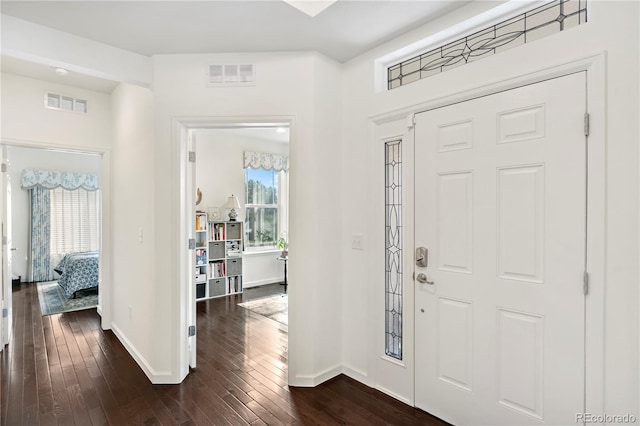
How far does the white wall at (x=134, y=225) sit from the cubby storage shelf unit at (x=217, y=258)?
59.6 inches

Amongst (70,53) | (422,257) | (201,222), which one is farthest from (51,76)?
(422,257)

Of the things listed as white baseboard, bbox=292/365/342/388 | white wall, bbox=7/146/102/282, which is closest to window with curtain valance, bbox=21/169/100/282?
white wall, bbox=7/146/102/282

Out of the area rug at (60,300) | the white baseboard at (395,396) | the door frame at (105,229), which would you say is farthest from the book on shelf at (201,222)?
the white baseboard at (395,396)

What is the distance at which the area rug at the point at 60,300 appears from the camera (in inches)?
185

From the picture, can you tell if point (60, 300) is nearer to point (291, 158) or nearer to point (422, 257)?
point (291, 158)

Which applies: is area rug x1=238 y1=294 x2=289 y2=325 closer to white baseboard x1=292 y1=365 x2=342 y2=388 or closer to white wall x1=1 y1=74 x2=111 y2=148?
white baseboard x1=292 y1=365 x2=342 y2=388

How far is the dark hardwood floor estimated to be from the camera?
2.19 m

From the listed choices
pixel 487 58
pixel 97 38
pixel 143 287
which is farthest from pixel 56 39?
pixel 487 58

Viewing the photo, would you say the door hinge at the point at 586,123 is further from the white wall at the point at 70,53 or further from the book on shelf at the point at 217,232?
the book on shelf at the point at 217,232

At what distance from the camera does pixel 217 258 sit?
217 inches

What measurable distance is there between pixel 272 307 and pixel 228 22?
3.74 metres

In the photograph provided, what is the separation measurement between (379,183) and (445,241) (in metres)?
0.69

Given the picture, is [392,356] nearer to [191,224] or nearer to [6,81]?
[191,224]

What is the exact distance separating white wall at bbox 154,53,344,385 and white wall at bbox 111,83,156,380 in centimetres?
14
